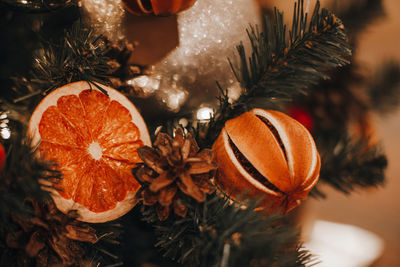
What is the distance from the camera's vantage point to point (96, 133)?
1.16ft

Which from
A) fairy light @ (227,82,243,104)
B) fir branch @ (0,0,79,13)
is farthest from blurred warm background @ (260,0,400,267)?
fir branch @ (0,0,79,13)

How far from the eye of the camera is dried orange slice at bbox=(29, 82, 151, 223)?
0.33m

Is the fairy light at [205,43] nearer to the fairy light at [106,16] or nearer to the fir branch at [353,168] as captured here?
the fairy light at [106,16]

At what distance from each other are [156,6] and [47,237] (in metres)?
0.28

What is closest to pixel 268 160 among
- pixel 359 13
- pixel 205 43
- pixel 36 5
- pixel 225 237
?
pixel 225 237

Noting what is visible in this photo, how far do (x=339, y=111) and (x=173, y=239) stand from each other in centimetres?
47

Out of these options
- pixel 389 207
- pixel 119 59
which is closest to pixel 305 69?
pixel 119 59

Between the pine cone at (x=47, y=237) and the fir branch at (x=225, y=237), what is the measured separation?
0.26 feet

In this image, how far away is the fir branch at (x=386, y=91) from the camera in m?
0.64

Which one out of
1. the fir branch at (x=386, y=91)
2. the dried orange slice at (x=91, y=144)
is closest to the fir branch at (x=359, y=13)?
the fir branch at (x=386, y=91)

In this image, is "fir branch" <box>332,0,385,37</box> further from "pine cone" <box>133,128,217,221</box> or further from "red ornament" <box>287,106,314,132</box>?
"pine cone" <box>133,128,217,221</box>

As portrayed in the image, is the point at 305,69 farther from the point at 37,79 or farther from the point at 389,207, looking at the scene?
the point at 389,207

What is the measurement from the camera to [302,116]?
0.61 m

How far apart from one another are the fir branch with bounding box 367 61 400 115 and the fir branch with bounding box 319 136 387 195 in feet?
0.52
